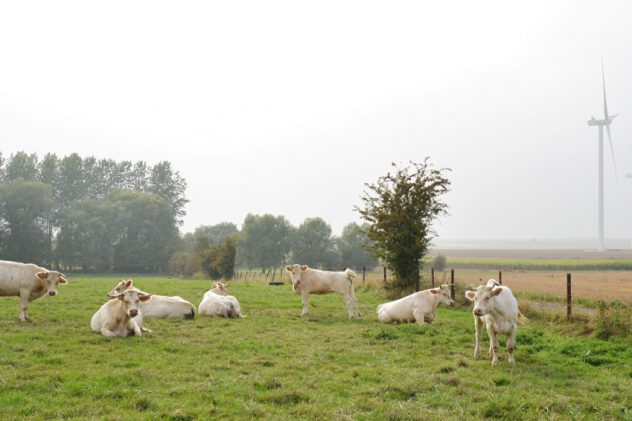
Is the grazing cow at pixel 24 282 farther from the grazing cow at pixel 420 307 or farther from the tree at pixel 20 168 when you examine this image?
the tree at pixel 20 168

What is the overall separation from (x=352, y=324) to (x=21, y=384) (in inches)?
342

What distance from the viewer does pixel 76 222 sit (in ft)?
210

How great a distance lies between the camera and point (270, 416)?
6.18 meters

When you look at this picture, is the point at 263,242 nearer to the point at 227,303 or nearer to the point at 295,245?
the point at 295,245

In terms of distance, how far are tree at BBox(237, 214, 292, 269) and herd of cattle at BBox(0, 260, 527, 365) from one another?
6721 cm

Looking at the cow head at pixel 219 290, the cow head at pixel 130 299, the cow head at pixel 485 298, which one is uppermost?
the cow head at pixel 485 298

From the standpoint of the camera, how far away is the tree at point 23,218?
59.2m

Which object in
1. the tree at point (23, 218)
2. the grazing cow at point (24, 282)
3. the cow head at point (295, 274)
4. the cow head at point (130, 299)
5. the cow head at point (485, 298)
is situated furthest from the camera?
the tree at point (23, 218)

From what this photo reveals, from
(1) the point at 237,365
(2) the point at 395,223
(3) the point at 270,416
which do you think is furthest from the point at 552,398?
(2) the point at 395,223

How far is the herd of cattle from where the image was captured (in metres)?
9.31

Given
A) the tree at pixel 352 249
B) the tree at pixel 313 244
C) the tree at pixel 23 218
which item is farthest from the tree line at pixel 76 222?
the tree at pixel 352 249

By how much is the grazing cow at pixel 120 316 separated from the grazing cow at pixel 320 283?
567 centimetres

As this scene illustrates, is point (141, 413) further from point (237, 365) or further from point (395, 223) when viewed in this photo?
point (395, 223)

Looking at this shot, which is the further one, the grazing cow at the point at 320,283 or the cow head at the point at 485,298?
the grazing cow at the point at 320,283
